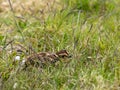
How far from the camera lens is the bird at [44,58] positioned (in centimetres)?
353

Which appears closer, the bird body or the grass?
the grass

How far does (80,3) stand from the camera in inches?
188

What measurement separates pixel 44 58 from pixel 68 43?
1.21 feet

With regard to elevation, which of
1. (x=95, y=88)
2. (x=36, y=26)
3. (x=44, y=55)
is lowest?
(x=95, y=88)

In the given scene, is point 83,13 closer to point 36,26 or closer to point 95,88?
point 36,26

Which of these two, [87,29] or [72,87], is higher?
[87,29]

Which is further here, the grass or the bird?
the bird

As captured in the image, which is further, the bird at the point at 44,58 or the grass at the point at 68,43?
the bird at the point at 44,58

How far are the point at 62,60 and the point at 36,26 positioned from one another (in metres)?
0.70

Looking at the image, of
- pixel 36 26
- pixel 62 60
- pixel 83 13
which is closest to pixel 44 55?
pixel 62 60

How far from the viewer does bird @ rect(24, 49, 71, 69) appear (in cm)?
353

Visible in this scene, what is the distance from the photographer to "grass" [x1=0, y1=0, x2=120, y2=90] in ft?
11.0

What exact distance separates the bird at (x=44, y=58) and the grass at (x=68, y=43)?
6 cm

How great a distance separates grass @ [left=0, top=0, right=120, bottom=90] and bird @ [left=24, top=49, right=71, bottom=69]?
2.3 inches
